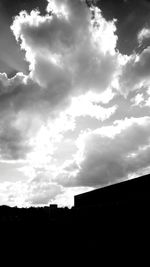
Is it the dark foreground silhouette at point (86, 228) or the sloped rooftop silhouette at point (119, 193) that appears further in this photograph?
the sloped rooftop silhouette at point (119, 193)

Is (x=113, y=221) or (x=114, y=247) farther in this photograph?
(x=113, y=221)

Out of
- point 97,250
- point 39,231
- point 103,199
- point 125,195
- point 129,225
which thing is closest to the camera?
point 97,250

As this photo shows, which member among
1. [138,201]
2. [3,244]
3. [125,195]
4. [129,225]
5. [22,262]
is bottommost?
[22,262]

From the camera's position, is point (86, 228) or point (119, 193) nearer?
point (86, 228)

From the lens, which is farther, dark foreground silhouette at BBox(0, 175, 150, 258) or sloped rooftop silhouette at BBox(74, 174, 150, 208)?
sloped rooftop silhouette at BBox(74, 174, 150, 208)

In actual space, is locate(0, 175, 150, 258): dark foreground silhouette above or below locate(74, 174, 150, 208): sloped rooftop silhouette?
below

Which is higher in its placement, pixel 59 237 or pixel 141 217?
pixel 141 217

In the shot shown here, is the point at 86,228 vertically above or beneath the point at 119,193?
beneath

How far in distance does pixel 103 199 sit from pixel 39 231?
9.56 metres

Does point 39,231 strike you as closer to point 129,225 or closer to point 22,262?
point 22,262

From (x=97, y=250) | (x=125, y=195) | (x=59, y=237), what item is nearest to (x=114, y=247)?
(x=97, y=250)

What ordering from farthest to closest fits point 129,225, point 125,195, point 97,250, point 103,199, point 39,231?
point 103,199 < point 125,195 < point 39,231 < point 129,225 < point 97,250

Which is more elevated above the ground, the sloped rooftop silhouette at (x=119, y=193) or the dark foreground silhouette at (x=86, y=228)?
the sloped rooftop silhouette at (x=119, y=193)

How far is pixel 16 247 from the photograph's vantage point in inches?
395
